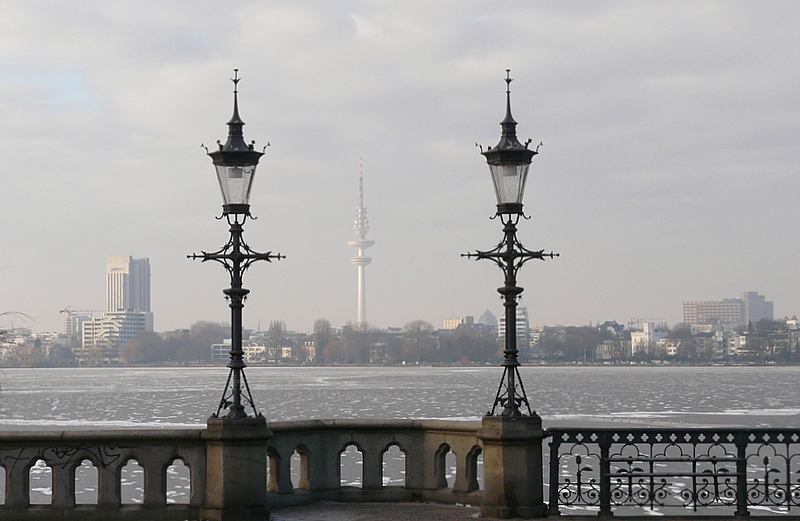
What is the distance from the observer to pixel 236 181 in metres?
15.6

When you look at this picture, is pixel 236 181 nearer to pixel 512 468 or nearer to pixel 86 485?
pixel 512 468

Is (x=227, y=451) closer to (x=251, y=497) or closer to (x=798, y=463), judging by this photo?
(x=251, y=497)

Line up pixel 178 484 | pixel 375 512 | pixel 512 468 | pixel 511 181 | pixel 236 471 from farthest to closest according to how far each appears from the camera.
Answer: pixel 178 484 → pixel 511 181 → pixel 375 512 → pixel 512 468 → pixel 236 471

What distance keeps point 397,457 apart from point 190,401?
6261cm

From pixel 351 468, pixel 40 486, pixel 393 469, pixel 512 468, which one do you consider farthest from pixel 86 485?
pixel 512 468

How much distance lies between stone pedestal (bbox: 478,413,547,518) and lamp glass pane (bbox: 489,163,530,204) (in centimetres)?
303

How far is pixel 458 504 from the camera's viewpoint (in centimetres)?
1580

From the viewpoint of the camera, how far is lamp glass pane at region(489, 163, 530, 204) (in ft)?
51.8

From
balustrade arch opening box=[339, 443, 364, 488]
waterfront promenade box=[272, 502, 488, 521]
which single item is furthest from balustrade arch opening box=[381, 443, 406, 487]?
waterfront promenade box=[272, 502, 488, 521]

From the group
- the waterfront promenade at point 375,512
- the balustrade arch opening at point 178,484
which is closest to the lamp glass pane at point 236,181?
the waterfront promenade at point 375,512

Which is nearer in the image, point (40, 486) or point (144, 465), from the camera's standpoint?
point (144, 465)

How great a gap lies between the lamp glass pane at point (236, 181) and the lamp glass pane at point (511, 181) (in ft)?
10.8

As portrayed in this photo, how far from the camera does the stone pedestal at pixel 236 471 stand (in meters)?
14.5

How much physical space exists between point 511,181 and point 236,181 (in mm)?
3692
